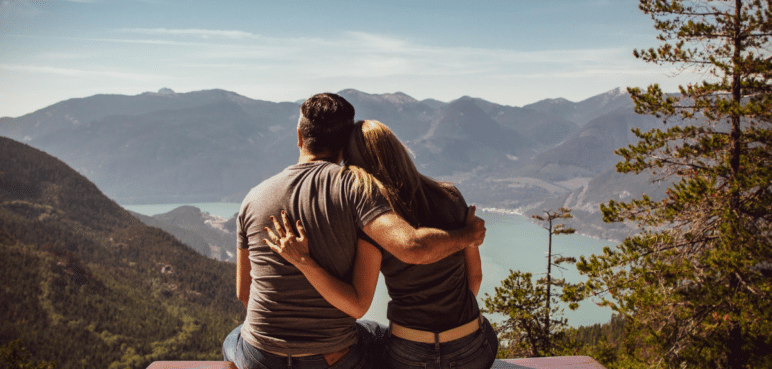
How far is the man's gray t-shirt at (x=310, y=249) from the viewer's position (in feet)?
6.45

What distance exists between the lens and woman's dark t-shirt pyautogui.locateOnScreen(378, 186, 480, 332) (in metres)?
2.19

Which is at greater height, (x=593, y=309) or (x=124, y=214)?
(x=124, y=214)

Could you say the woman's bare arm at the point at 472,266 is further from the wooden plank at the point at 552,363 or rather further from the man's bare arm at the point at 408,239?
the wooden plank at the point at 552,363

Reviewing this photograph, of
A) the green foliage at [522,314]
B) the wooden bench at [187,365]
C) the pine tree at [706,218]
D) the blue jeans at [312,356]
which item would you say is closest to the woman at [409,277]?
the blue jeans at [312,356]

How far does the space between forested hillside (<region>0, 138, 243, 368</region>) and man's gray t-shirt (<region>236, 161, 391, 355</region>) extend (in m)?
80.9

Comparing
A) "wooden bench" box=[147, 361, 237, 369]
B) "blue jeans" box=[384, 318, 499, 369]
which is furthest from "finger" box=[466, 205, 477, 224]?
"wooden bench" box=[147, 361, 237, 369]

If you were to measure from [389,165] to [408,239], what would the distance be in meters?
0.41

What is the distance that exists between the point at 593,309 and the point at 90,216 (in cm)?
14481

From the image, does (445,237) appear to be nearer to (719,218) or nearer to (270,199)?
(270,199)

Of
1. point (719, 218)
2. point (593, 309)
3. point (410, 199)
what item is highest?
point (410, 199)

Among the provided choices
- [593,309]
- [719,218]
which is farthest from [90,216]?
[719,218]

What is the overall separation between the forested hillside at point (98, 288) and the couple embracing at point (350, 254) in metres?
80.9

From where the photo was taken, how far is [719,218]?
27.6ft

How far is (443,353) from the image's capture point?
88.3 inches
